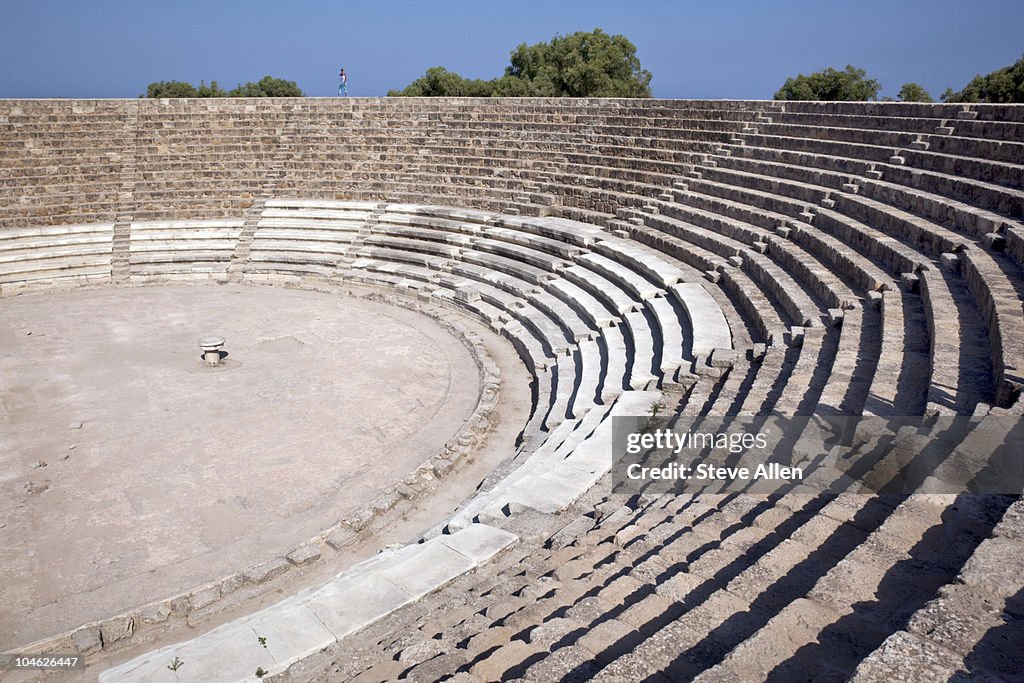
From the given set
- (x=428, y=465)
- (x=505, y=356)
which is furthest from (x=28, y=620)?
(x=505, y=356)

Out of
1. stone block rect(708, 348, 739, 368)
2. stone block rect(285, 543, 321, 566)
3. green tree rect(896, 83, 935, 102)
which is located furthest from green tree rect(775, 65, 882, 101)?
stone block rect(285, 543, 321, 566)

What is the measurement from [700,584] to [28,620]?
6.68 m

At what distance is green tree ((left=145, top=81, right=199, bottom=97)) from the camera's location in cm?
4681

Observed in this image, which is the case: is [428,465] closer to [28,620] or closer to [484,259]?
[28,620]

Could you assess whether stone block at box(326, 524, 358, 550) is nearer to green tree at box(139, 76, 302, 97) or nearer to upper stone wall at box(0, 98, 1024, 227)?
upper stone wall at box(0, 98, 1024, 227)

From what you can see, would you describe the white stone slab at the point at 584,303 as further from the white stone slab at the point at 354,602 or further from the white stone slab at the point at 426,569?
→ the white stone slab at the point at 354,602

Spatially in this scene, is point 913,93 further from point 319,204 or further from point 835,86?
point 319,204

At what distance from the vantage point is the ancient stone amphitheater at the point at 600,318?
14.9 feet

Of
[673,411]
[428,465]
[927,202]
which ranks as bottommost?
[428,465]

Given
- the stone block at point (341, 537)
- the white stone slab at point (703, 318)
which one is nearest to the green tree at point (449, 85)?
the white stone slab at point (703, 318)

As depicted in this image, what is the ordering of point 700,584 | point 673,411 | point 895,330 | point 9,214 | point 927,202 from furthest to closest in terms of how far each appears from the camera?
1. point 9,214
2. point 927,202
3. point 673,411
4. point 895,330
5. point 700,584

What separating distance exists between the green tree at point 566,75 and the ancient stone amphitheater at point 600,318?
1615cm

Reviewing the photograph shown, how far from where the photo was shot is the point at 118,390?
42.3 ft

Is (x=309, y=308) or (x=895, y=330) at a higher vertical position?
(x=895, y=330)
